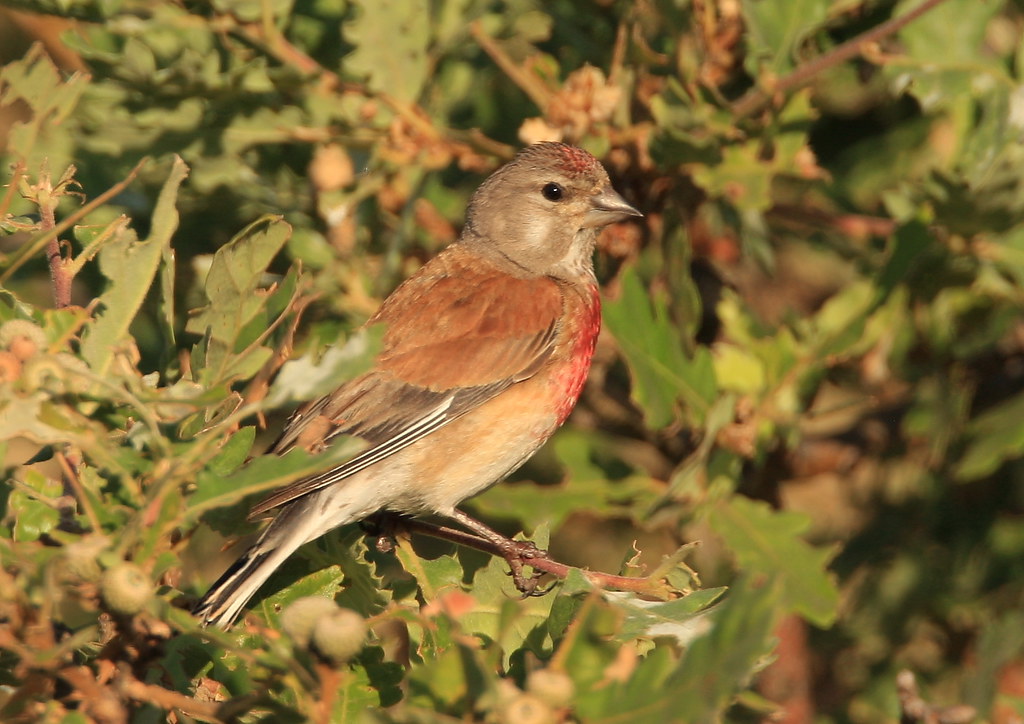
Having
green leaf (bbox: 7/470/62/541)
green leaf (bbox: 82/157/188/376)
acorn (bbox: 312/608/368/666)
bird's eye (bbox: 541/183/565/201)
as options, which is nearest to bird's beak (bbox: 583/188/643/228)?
bird's eye (bbox: 541/183/565/201)

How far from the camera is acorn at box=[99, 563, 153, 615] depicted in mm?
1904

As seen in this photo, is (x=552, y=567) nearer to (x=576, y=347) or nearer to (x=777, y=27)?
(x=576, y=347)

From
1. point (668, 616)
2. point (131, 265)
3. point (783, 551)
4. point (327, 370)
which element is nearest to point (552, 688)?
point (327, 370)

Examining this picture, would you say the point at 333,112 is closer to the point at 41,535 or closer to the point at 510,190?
the point at 510,190

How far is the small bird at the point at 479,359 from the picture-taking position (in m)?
3.70

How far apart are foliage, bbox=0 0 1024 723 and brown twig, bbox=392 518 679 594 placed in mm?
36

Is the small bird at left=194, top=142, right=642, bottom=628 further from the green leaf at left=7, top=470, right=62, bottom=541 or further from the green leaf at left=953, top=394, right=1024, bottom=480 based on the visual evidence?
the green leaf at left=953, top=394, right=1024, bottom=480

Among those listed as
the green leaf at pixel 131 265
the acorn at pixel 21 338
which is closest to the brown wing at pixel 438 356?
the green leaf at pixel 131 265

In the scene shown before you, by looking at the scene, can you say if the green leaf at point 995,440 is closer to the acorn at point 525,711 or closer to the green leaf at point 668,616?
the green leaf at point 668,616

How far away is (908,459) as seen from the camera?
13.8 ft

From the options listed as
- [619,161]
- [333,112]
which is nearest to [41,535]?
[333,112]

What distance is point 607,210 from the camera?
4.11m

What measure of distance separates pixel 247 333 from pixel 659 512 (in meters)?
1.45

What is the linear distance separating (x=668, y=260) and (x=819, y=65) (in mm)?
725
